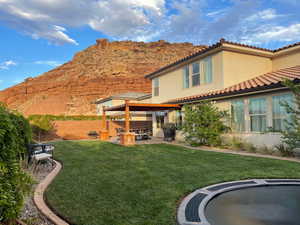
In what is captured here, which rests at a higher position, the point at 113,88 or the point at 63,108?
the point at 113,88

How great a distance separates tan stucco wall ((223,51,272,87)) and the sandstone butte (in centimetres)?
4150

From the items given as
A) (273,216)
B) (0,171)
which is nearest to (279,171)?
(273,216)

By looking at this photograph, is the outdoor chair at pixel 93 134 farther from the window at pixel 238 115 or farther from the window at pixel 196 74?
the window at pixel 238 115

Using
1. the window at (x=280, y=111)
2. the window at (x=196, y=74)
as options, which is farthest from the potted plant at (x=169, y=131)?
the window at (x=280, y=111)

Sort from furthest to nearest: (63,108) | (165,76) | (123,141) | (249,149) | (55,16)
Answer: (63,108) < (55,16) < (165,76) < (123,141) < (249,149)


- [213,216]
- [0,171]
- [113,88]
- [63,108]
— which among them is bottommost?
[213,216]

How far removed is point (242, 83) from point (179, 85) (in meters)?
5.13

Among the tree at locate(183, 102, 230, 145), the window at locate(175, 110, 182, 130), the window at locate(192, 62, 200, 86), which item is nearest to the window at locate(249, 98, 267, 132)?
the tree at locate(183, 102, 230, 145)

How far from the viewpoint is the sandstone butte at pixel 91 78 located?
55.4 metres

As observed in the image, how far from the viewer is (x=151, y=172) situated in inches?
244

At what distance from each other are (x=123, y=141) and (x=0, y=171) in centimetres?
1106

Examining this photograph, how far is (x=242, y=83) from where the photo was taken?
41.5 ft

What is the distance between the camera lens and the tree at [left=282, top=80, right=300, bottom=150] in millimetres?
7770

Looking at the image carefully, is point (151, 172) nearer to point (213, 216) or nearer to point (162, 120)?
point (213, 216)
